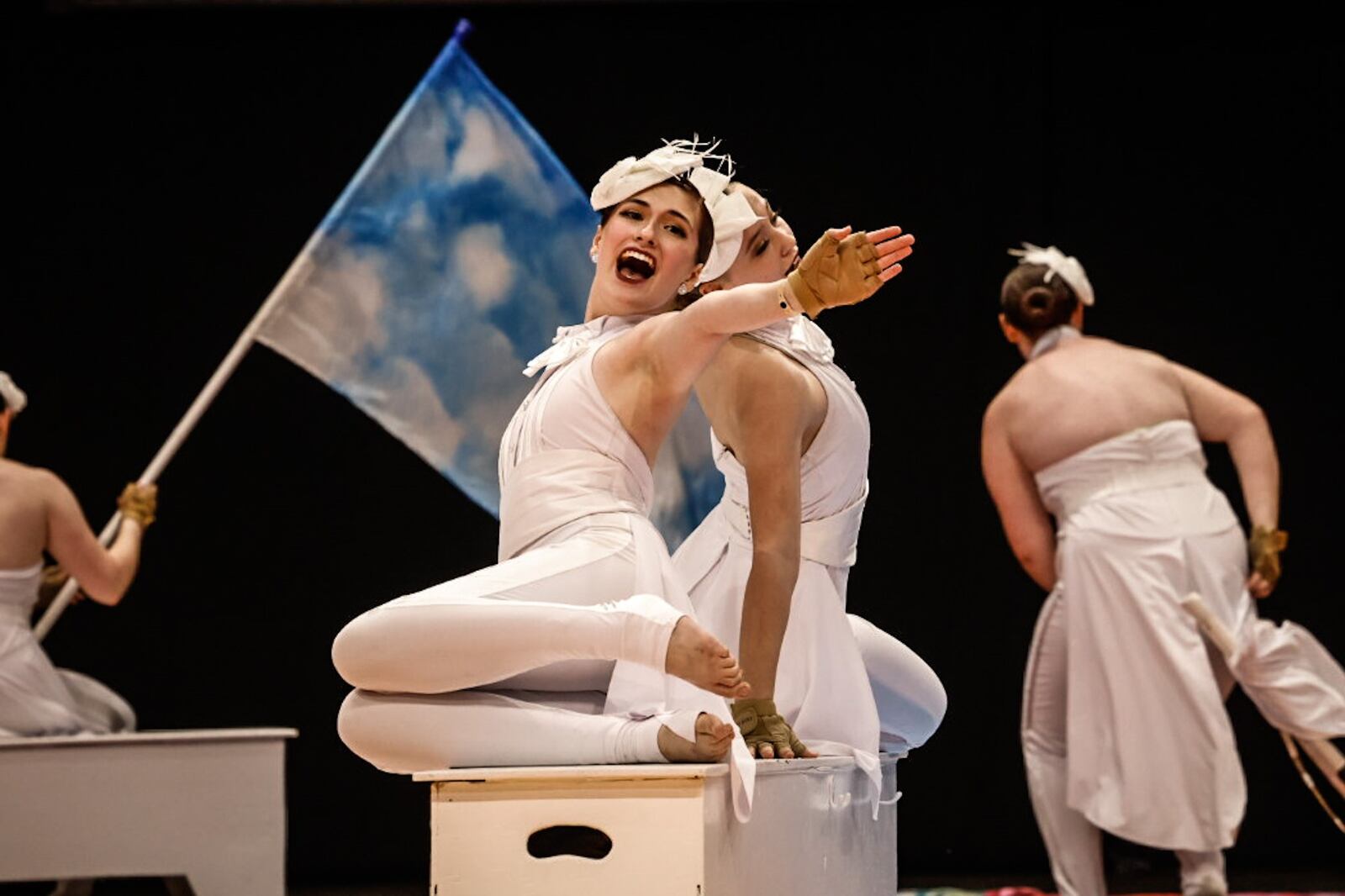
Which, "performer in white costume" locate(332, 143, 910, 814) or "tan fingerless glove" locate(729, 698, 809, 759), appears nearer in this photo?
"performer in white costume" locate(332, 143, 910, 814)

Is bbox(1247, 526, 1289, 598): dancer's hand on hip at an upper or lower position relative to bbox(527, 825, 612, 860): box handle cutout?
upper

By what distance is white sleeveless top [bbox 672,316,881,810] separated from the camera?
103 inches

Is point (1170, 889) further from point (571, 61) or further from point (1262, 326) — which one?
point (571, 61)

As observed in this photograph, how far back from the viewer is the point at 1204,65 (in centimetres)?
555

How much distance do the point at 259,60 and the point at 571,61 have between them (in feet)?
3.17

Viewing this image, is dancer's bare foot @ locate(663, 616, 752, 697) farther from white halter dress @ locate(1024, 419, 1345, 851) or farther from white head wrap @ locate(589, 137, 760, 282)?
white halter dress @ locate(1024, 419, 1345, 851)

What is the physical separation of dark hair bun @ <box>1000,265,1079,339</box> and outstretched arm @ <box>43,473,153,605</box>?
227cm

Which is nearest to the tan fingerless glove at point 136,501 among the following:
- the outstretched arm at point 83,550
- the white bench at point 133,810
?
the outstretched arm at point 83,550

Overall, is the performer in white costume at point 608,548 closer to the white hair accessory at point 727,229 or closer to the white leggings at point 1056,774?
the white hair accessory at point 727,229

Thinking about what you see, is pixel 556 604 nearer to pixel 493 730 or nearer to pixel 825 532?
pixel 493 730

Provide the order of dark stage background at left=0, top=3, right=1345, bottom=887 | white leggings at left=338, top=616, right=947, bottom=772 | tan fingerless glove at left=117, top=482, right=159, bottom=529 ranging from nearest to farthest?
white leggings at left=338, top=616, right=947, bottom=772 < tan fingerless glove at left=117, top=482, right=159, bottom=529 < dark stage background at left=0, top=3, right=1345, bottom=887

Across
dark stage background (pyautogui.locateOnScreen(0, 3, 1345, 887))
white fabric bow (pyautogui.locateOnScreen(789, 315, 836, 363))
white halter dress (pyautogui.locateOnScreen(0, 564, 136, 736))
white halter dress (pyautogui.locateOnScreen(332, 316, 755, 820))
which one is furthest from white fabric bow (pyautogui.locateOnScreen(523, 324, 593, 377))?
dark stage background (pyautogui.locateOnScreen(0, 3, 1345, 887))

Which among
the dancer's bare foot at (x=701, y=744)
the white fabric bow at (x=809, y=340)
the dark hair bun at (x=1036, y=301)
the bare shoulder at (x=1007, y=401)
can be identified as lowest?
the dancer's bare foot at (x=701, y=744)

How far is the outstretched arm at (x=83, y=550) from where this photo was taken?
4.19 meters
